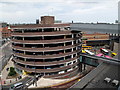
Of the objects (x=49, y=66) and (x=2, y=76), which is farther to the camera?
(x=2, y=76)

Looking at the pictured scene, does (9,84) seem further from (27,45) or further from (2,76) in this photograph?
(27,45)

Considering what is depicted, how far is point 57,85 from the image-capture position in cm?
3669

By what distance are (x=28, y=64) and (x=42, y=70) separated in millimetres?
6280

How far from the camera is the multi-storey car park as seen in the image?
3869cm

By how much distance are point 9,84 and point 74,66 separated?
2707 cm

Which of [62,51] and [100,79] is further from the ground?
[62,51]

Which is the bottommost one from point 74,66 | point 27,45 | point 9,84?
point 9,84

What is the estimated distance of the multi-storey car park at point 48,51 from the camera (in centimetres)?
3869

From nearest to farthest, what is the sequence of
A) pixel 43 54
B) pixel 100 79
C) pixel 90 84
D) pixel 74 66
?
pixel 90 84 → pixel 100 79 → pixel 43 54 → pixel 74 66

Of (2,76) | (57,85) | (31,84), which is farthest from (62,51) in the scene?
(2,76)

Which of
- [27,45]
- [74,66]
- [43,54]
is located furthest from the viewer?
[74,66]

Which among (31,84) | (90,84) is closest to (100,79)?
(90,84)

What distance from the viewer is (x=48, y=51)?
40.1 metres

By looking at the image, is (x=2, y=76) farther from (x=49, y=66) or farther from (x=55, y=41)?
(x=55, y=41)
